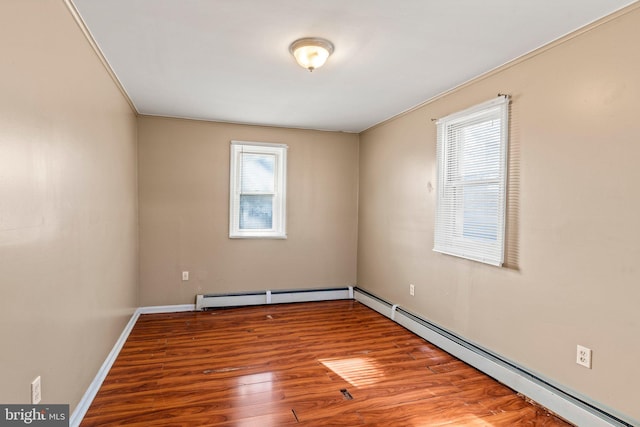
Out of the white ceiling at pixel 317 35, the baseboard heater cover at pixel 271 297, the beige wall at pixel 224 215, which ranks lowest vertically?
the baseboard heater cover at pixel 271 297

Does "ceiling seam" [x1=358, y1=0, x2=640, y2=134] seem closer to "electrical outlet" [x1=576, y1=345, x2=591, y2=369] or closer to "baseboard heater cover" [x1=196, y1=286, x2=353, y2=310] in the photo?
"electrical outlet" [x1=576, y1=345, x2=591, y2=369]

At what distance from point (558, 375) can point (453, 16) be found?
93.2 inches

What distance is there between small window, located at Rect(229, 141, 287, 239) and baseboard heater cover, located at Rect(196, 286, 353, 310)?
773 mm

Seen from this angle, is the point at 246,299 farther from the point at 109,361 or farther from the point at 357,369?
the point at 357,369

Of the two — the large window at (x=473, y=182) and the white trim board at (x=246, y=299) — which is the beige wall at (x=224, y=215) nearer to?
the white trim board at (x=246, y=299)

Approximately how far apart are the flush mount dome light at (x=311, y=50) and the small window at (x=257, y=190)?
7.73ft

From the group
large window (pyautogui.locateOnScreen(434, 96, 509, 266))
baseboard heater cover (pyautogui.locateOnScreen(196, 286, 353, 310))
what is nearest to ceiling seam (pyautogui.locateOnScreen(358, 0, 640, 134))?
large window (pyautogui.locateOnScreen(434, 96, 509, 266))

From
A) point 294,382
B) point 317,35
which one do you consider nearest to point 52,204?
point 317,35

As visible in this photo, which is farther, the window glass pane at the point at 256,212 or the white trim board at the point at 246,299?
the window glass pane at the point at 256,212

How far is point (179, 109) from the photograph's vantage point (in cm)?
400

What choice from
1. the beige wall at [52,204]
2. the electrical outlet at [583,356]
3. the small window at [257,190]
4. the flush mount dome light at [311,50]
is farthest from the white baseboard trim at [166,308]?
the electrical outlet at [583,356]

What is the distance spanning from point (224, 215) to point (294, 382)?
256 centimetres

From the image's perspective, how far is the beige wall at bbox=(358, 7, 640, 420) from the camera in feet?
6.41

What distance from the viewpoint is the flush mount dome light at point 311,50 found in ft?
7.61
